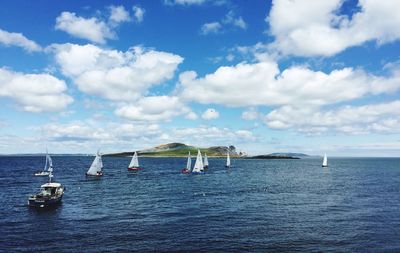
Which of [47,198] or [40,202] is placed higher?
[47,198]

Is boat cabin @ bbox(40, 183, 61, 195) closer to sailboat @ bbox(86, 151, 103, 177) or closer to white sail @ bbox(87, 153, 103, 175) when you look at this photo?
sailboat @ bbox(86, 151, 103, 177)

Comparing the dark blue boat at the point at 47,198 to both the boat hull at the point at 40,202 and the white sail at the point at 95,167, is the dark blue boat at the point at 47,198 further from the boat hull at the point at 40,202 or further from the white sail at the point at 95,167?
the white sail at the point at 95,167

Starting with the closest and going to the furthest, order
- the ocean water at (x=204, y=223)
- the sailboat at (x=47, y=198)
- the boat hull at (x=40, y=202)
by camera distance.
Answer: the ocean water at (x=204, y=223) < the boat hull at (x=40, y=202) < the sailboat at (x=47, y=198)

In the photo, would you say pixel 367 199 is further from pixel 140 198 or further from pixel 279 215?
pixel 140 198

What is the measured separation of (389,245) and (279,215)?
25.4 metres

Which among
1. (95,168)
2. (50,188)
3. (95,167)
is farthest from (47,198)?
(95,167)

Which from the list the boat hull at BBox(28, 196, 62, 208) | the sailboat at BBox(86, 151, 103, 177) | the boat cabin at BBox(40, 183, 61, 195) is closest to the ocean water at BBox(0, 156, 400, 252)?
the boat hull at BBox(28, 196, 62, 208)

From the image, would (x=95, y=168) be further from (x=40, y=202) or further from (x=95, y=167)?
(x=40, y=202)

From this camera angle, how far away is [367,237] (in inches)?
2475

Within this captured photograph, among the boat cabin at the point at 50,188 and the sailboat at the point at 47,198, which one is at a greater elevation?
the boat cabin at the point at 50,188

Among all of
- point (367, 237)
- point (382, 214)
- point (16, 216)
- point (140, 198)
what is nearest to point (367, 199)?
point (382, 214)

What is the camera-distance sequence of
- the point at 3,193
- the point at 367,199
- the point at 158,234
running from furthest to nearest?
1. the point at 3,193
2. the point at 367,199
3. the point at 158,234

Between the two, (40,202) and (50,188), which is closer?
(40,202)

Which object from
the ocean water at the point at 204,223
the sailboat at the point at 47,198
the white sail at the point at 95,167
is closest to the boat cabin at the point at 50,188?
the sailboat at the point at 47,198
